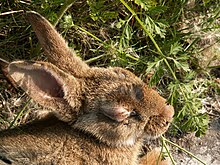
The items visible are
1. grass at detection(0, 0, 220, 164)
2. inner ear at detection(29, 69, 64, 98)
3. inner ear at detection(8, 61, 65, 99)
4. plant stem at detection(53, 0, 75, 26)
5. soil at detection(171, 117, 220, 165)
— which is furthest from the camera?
soil at detection(171, 117, 220, 165)

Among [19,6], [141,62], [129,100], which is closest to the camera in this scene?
Result: [129,100]

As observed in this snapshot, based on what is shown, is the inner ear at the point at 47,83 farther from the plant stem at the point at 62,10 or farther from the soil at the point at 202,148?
the soil at the point at 202,148

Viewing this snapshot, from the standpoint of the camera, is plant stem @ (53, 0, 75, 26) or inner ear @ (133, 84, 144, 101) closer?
inner ear @ (133, 84, 144, 101)

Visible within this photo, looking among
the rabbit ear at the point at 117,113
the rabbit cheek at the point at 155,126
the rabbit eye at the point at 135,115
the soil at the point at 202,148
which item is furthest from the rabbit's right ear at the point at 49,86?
the soil at the point at 202,148

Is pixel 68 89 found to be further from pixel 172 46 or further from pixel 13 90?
pixel 13 90

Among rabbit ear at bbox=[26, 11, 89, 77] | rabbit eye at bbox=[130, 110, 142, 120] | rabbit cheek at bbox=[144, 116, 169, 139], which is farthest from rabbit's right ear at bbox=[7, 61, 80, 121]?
rabbit cheek at bbox=[144, 116, 169, 139]

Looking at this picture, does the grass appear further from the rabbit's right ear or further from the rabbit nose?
the rabbit's right ear

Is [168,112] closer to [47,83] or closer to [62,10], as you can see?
[47,83]

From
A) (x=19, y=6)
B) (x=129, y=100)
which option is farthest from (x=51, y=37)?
(x=19, y=6)
